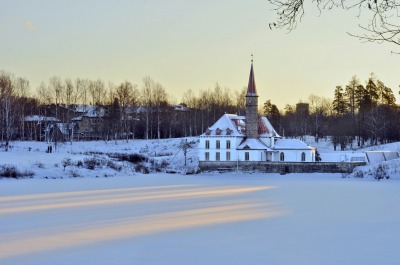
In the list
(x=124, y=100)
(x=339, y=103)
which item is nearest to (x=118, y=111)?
(x=124, y=100)

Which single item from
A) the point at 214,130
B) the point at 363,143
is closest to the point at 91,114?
the point at 214,130

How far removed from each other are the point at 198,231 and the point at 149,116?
2614 inches

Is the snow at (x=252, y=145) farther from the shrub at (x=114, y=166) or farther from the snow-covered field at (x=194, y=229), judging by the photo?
the snow-covered field at (x=194, y=229)

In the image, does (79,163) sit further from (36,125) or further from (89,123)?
(89,123)

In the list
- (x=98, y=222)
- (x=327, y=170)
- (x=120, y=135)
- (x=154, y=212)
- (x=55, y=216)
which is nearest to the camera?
(x=98, y=222)

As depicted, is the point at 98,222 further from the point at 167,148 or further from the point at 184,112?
the point at 184,112

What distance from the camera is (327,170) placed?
151 ft

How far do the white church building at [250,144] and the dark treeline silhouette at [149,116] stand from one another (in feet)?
51.6

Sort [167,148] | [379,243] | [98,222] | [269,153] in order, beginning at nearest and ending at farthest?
[379,243], [98,222], [269,153], [167,148]

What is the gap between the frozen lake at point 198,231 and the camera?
25.4ft

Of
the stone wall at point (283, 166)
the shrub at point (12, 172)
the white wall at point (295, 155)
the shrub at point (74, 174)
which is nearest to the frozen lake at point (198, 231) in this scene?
→ the shrub at point (12, 172)

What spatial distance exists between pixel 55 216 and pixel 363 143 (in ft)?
195

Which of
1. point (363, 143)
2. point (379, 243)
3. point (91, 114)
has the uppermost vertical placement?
point (91, 114)

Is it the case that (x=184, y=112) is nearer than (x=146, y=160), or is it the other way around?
(x=146, y=160)
